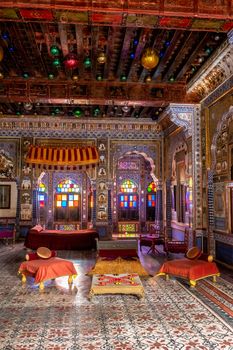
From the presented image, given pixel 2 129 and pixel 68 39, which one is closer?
pixel 68 39

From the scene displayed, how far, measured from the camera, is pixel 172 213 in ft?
42.8

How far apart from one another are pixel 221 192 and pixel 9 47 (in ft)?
19.6

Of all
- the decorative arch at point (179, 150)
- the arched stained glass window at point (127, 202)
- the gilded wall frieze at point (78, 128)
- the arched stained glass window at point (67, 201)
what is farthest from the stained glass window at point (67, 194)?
the decorative arch at point (179, 150)

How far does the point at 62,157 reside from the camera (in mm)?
12789

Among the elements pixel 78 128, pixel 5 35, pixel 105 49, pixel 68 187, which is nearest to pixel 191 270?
pixel 105 49

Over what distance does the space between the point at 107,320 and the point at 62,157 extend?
8633mm

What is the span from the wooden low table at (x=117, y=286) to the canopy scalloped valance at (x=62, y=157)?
705cm

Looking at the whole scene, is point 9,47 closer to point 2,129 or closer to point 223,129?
point 223,129

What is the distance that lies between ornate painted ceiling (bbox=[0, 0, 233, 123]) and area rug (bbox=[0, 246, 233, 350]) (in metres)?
4.35

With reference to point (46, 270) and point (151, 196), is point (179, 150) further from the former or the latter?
point (46, 270)

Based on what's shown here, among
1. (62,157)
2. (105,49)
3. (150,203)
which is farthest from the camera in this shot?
(150,203)

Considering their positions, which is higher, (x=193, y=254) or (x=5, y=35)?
(x=5, y=35)

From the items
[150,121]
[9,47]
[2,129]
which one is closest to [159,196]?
[150,121]

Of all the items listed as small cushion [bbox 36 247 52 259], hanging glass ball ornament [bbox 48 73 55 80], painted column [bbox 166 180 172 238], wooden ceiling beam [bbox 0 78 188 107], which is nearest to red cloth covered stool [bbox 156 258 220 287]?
small cushion [bbox 36 247 52 259]
